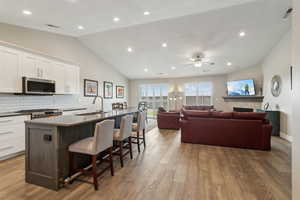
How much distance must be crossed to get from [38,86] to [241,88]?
812cm

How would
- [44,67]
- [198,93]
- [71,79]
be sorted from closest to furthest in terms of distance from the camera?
[44,67], [71,79], [198,93]

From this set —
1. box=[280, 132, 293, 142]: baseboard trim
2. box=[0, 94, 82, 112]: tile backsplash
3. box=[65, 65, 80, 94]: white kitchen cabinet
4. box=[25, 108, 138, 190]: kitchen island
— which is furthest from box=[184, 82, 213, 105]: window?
box=[25, 108, 138, 190]: kitchen island

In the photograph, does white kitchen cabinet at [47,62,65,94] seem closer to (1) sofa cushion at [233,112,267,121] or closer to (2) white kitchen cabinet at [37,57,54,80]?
(2) white kitchen cabinet at [37,57,54,80]

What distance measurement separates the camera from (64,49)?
4.64m

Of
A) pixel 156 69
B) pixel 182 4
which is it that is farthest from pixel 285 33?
pixel 156 69

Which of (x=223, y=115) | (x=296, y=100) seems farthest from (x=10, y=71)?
(x=223, y=115)

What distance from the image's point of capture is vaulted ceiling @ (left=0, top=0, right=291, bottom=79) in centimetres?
281

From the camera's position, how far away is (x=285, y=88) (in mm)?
4273

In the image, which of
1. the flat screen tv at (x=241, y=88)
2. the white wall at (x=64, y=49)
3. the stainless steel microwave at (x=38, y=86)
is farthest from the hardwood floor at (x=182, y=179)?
the flat screen tv at (x=241, y=88)

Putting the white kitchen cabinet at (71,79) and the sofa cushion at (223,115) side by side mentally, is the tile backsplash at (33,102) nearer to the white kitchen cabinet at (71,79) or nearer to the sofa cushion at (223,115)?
the white kitchen cabinet at (71,79)

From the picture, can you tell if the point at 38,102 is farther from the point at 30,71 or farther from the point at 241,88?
the point at 241,88

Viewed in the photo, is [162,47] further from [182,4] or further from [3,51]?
[3,51]

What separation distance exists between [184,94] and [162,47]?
4354 mm

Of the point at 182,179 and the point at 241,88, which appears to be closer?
the point at 182,179
